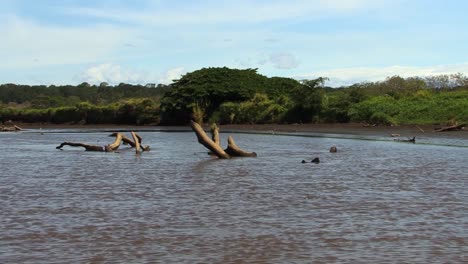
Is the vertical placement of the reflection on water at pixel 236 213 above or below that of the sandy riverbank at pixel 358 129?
below

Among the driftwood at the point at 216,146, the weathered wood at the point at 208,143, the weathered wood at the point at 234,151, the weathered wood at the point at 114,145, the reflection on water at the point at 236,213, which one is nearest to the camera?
the reflection on water at the point at 236,213

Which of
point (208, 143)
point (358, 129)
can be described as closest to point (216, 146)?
point (208, 143)

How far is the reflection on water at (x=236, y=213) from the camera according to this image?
972 centimetres

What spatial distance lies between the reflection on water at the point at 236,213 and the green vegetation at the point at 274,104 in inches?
1073

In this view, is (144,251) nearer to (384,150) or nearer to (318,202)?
(318,202)

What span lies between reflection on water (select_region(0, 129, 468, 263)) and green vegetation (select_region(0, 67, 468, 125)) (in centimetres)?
2726

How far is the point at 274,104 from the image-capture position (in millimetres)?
67562

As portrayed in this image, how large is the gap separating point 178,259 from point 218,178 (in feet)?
35.5

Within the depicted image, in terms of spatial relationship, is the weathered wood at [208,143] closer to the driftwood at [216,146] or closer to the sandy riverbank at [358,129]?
the driftwood at [216,146]

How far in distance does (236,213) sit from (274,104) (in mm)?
54647

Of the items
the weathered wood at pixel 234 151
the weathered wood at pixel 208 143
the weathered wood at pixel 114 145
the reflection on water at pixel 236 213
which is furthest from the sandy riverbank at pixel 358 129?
the weathered wood at pixel 114 145

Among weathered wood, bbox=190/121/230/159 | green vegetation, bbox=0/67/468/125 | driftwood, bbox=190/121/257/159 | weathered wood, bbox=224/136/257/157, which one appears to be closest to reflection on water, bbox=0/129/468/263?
weathered wood, bbox=190/121/230/159

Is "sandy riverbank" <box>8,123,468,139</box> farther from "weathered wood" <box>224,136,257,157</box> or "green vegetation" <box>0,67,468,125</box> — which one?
"weathered wood" <box>224,136,257,157</box>

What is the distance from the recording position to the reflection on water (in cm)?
972
